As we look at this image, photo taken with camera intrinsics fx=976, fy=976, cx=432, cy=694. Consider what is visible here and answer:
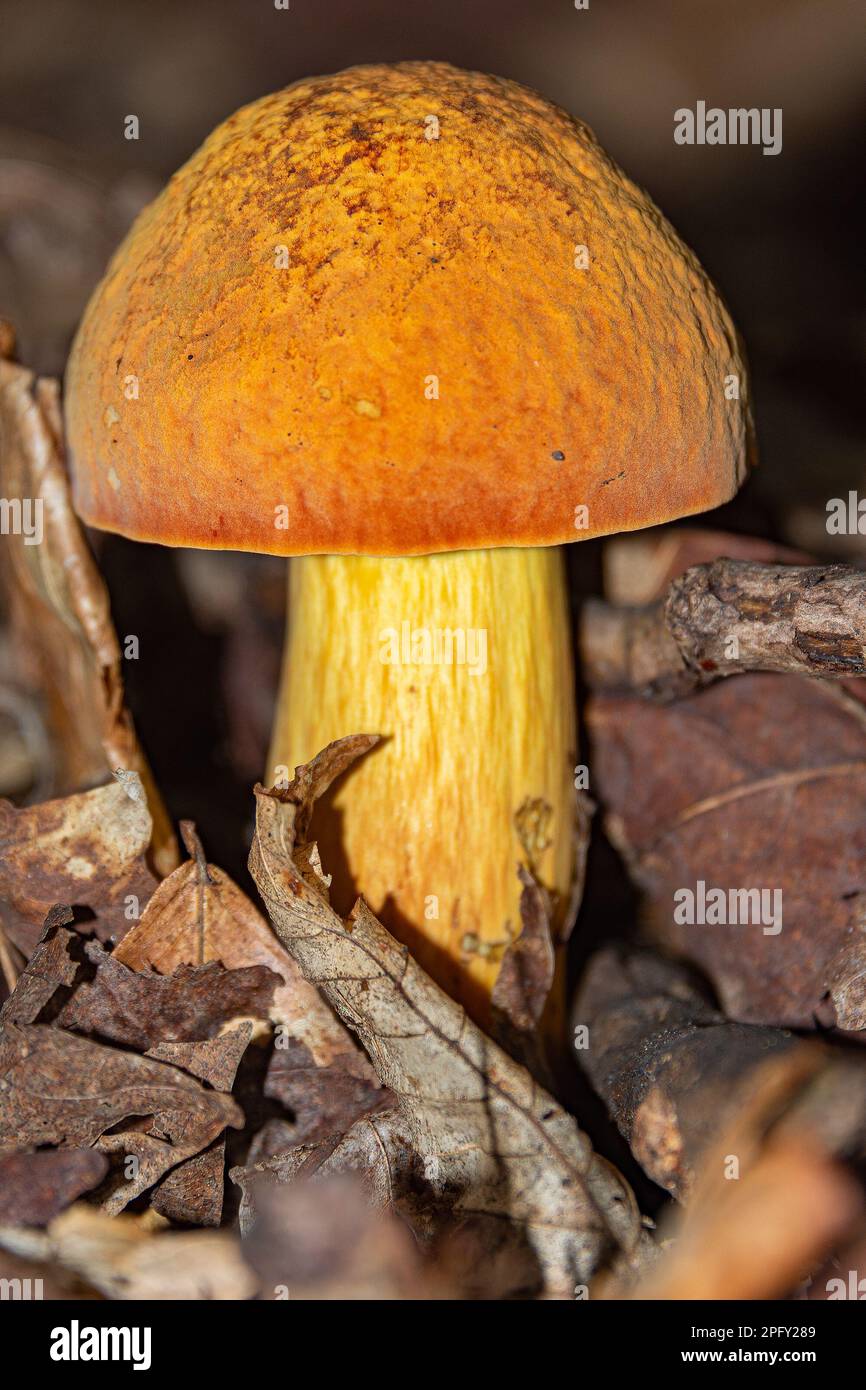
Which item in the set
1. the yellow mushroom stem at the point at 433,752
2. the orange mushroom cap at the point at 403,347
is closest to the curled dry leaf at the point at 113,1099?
the yellow mushroom stem at the point at 433,752

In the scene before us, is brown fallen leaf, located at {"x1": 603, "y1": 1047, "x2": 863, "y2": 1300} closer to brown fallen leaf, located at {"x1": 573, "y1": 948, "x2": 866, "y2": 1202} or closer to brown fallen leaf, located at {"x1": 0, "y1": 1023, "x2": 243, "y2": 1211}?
brown fallen leaf, located at {"x1": 573, "y1": 948, "x2": 866, "y2": 1202}

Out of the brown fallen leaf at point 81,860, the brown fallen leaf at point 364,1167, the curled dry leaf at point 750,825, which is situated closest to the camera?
the brown fallen leaf at point 364,1167

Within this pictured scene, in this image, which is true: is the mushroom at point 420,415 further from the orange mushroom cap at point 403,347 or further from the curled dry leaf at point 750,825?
the curled dry leaf at point 750,825

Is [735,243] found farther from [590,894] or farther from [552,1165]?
[552,1165]
